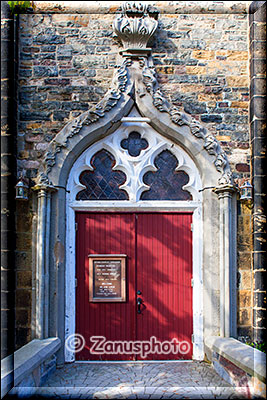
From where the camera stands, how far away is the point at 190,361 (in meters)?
5.89

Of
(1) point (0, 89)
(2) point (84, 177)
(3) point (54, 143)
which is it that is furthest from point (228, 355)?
(1) point (0, 89)

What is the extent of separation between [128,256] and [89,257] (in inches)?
23.7

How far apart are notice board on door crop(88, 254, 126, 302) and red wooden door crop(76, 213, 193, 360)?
8cm

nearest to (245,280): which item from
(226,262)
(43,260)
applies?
(226,262)

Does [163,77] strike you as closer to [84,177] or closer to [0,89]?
[84,177]

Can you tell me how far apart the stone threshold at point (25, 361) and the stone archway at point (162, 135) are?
0.27 metres

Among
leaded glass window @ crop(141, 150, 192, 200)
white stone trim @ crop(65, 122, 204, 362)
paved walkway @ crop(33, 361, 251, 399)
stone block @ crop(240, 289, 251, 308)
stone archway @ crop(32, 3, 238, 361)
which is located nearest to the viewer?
paved walkway @ crop(33, 361, 251, 399)

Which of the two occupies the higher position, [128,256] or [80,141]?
[80,141]

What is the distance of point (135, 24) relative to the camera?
235 inches

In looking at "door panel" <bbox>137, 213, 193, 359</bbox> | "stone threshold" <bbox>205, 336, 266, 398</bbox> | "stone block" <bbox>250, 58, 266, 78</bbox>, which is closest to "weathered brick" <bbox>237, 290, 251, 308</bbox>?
"stone threshold" <bbox>205, 336, 266, 398</bbox>

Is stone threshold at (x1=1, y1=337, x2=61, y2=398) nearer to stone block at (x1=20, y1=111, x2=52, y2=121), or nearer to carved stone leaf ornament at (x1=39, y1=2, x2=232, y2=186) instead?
carved stone leaf ornament at (x1=39, y1=2, x2=232, y2=186)

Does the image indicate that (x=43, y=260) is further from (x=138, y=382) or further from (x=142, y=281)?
(x=138, y=382)

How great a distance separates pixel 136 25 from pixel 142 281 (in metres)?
3.94

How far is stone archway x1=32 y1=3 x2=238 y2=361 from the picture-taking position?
225 inches
